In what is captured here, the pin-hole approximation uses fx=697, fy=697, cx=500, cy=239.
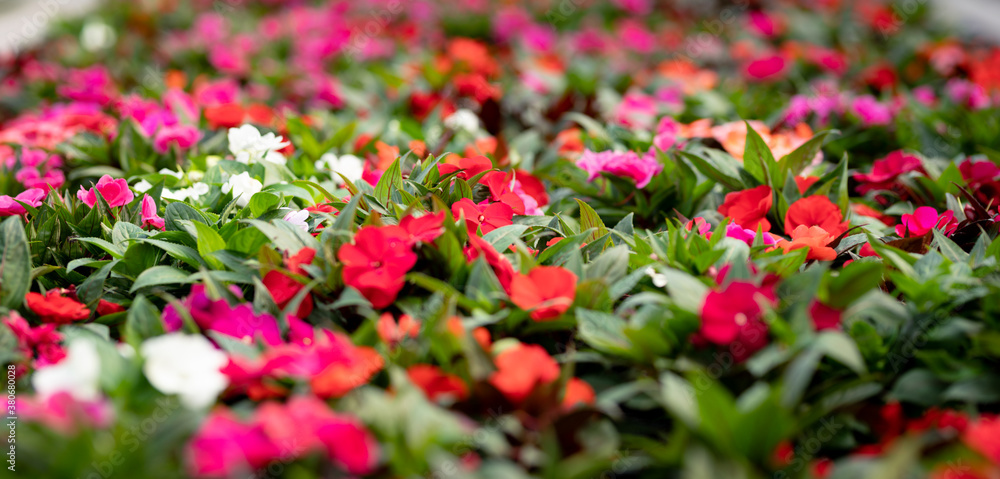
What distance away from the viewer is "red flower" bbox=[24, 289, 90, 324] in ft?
4.42

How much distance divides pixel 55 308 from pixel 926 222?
1910mm

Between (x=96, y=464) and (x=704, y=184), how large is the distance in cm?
163

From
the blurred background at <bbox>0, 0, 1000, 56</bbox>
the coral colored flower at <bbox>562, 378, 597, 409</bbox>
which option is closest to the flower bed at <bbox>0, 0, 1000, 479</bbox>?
the coral colored flower at <bbox>562, 378, 597, 409</bbox>

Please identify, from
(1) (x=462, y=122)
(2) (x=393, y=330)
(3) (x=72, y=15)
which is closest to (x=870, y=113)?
(1) (x=462, y=122)

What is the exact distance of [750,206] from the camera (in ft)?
5.95

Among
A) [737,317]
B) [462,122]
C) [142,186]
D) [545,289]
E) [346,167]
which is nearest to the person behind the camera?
[737,317]

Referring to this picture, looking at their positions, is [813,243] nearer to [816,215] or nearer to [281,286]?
[816,215]

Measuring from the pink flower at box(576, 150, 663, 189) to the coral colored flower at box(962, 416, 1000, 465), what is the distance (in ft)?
3.21

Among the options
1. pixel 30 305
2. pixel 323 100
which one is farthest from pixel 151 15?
pixel 30 305

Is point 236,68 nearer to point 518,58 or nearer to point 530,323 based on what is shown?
point 518,58

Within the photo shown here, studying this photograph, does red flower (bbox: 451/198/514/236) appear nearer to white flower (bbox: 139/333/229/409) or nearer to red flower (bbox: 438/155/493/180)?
red flower (bbox: 438/155/493/180)

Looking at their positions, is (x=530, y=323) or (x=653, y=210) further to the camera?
(x=653, y=210)

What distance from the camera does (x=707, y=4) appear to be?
18.0 feet

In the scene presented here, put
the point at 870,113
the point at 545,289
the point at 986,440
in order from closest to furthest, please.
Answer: the point at 986,440 < the point at 545,289 < the point at 870,113
